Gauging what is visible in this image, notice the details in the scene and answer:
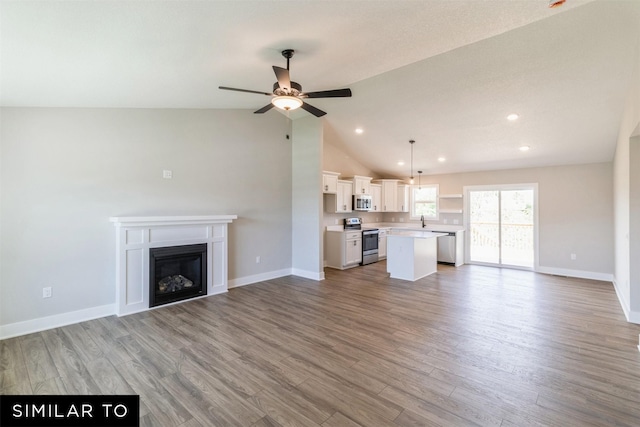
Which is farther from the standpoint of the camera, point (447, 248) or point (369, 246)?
point (369, 246)

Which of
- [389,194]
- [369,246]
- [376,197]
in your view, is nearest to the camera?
[369,246]

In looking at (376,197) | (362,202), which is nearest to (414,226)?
(376,197)

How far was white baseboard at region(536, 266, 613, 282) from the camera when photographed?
579cm

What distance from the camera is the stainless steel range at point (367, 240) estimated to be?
7.29m

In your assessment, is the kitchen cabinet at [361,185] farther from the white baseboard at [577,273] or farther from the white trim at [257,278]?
the white baseboard at [577,273]

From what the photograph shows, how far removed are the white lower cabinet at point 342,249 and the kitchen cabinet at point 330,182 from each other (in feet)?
3.29

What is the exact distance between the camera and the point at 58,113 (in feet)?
11.6

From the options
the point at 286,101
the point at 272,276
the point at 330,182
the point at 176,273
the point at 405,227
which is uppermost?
the point at 286,101

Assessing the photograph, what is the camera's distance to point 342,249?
6.77 meters

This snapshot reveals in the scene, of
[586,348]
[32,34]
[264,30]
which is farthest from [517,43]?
[32,34]

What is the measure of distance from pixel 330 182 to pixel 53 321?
520 cm

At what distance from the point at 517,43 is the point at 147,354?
200 inches

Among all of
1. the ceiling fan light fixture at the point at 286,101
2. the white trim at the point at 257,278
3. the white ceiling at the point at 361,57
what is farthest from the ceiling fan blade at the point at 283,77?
the white trim at the point at 257,278

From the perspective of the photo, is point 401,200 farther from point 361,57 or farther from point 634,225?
point 361,57
